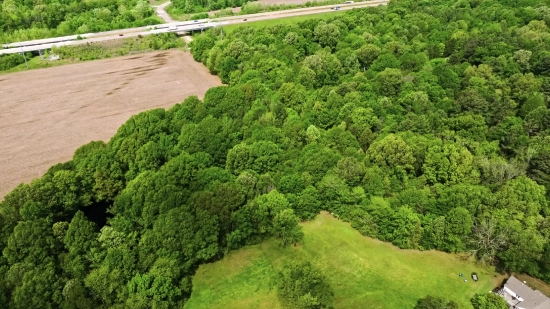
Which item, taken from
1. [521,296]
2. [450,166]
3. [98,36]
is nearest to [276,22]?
[98,36]

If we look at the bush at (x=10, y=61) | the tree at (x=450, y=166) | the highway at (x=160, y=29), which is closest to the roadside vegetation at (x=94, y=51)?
the bush at (x=10, y=61)

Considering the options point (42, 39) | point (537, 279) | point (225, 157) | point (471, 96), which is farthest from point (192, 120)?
point (42, 39)

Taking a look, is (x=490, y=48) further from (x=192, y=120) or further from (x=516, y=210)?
(x=192, y=120)

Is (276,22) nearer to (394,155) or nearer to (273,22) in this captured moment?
(273,22)

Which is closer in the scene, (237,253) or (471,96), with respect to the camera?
(237,253)

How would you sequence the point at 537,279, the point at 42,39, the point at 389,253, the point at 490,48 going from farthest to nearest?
the point at 42,39
the point at 490,48
the point at 389,253
the point at 537,279
